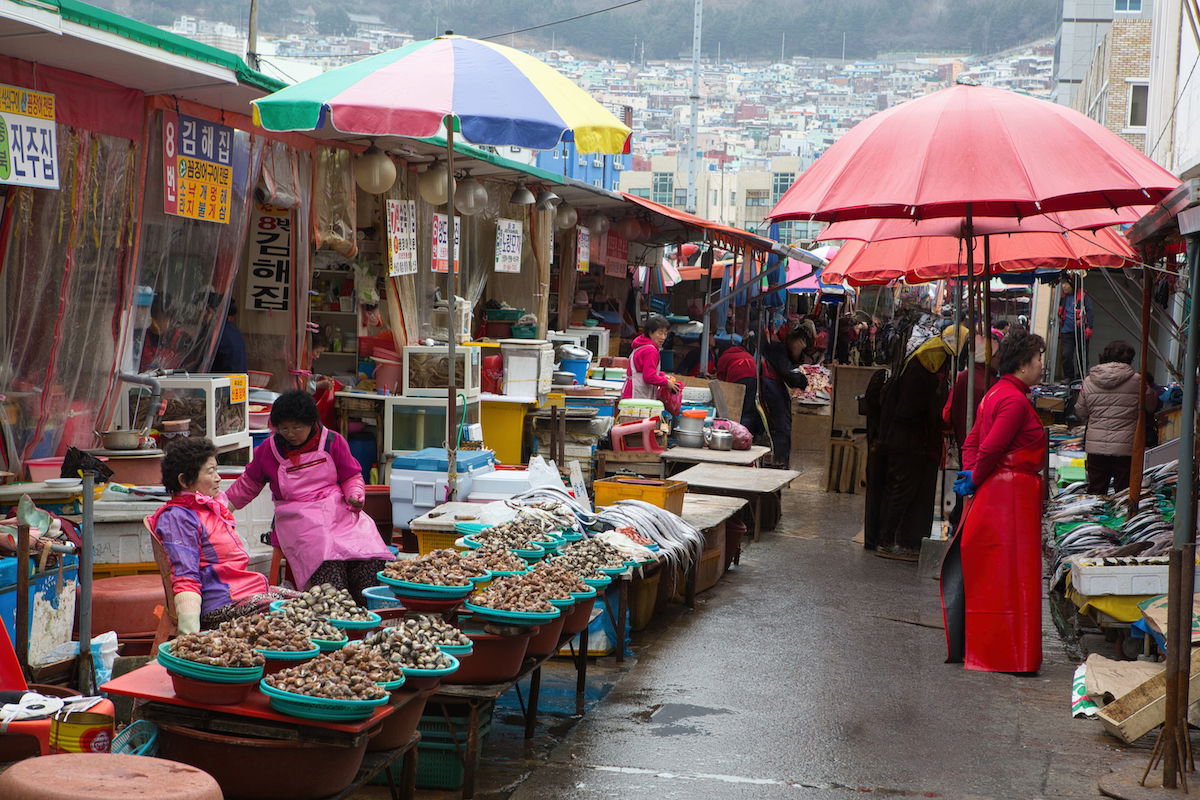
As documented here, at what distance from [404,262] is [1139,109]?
29925mm

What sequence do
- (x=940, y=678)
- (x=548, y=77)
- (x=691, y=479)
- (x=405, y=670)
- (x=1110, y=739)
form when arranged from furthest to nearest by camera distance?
(x=691, y=479) → (x=940, y=678) → (x=548, y=77) → (x=1110, y=739) → (x=405, y=670)

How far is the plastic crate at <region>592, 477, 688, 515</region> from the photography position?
28.5 ft

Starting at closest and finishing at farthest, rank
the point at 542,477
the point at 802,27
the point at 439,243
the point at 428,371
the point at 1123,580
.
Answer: the point at 1123,580 → the point at 542,477 → the point at 428,371 → the point at 439,243 → the point at 802,27

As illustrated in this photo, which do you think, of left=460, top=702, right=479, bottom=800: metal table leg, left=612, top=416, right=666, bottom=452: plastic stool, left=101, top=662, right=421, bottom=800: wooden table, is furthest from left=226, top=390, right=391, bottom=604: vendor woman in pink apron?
left=612, top=416, right=666, bottom=452: plastic stool

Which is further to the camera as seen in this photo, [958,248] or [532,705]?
[958,248]

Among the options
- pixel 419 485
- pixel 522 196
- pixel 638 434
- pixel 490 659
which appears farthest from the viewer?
pixel 522 196

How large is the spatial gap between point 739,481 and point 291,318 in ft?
14.0

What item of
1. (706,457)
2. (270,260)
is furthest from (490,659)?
(706,457)

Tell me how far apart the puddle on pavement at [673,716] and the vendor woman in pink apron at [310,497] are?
1622 mm

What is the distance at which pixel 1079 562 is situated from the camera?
712 centimetres

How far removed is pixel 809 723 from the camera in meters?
6.09

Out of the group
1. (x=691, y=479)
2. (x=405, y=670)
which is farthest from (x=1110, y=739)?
(x=691, y=479)

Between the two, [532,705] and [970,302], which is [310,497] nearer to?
[532,705]

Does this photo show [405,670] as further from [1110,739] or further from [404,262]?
[404,262]
